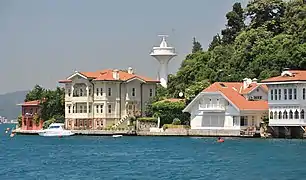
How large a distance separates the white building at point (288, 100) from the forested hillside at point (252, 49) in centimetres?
1101

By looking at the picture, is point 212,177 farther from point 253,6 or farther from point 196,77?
point 253,6

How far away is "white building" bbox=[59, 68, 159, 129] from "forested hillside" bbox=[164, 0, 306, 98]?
18.5 ft

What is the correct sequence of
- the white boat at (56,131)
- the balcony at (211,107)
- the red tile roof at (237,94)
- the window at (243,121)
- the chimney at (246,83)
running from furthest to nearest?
the white boat at (56,131), the chimney at (246,83), the balcony at (211,107), the window at (243,121), the red tile roof at (237,94)

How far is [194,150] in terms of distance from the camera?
72.5 metres

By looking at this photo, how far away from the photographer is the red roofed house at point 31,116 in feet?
403

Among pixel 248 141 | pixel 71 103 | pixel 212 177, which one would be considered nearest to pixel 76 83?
pixel 71 103

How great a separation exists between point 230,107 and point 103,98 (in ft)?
71.7

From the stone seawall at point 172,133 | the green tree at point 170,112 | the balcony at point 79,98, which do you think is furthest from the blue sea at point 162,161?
the balcony at point 79,98

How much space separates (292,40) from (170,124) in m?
17.9

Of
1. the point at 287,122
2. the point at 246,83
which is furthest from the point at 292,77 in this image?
the point at 246,83

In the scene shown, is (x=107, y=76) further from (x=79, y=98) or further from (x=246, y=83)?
(x=246, y=83)

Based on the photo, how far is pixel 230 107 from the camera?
95688mm

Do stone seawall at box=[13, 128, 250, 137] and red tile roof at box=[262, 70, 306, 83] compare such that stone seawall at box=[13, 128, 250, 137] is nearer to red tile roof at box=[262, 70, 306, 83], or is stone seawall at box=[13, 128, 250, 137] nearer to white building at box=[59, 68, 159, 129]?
white building at box=[59, 68, 159, 129]

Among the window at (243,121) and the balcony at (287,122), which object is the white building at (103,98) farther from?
the balcony at (287,122)
